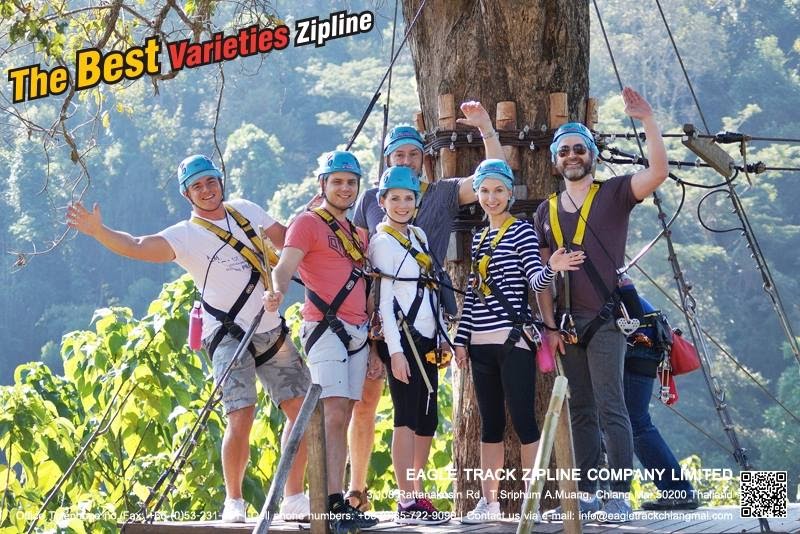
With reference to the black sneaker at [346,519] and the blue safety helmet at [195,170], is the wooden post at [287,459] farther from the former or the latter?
the blue safety helmet at [195,170]

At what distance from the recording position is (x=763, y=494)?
225 inches

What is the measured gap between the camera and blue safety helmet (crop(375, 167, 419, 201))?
239 inches

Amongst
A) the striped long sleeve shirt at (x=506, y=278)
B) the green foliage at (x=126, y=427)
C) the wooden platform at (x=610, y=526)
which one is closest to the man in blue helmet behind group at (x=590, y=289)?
the striped long sleeve shirt at (x=506, y=278)

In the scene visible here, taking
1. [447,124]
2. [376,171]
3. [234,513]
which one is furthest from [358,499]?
[376,171]

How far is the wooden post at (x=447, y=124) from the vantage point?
7020mm

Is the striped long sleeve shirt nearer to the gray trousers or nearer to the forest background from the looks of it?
the gray trousers

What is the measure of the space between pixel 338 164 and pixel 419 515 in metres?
1.47

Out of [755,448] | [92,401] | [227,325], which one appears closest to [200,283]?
[227,325]

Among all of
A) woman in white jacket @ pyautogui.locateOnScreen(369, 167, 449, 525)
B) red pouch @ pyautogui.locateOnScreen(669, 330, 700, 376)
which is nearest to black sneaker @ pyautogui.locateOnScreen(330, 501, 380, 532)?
woman in white jacket @ pyautogui.locateOnScreen(369, 167, 449, 525)

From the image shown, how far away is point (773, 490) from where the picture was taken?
5797 mm

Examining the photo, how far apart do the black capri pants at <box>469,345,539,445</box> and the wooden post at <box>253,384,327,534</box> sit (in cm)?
88

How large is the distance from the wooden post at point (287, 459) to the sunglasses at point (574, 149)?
156cm

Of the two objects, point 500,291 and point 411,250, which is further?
point 411,250

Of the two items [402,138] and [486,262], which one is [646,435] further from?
[402,138]
